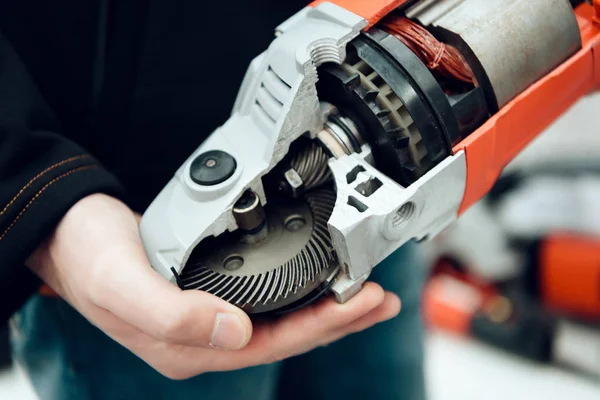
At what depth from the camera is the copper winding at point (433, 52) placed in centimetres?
67

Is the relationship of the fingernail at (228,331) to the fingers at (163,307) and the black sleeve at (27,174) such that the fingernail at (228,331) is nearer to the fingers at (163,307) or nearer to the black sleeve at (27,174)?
the fingers at (163,307)

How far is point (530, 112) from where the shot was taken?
2.32ft

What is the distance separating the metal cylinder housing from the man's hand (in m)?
0.25

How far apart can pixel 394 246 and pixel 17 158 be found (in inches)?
15.2

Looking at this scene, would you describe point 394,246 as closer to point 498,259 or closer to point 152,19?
point 152,19

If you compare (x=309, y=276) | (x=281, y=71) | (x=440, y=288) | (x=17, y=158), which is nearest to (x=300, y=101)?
(x=281, y=71)

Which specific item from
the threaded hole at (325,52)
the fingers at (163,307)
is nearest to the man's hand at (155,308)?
the fingers at (163,307)

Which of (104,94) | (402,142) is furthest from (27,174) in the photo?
(402,142)

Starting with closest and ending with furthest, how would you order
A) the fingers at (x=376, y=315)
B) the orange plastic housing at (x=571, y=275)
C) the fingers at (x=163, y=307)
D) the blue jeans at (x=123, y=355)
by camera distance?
1. the fingers at (x=163, y=307)
2. the fingers at (x=376, y=315)
3. the blue jeans at (x=123, y=355)
4. the orange plastic housing at (x=571, y=275)

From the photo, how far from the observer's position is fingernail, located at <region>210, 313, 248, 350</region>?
23.5 inches

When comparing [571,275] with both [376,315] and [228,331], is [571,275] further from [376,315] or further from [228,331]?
[228,331]

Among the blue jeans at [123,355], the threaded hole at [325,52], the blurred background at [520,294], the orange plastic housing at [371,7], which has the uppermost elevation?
the orange plastic housing at [371,7]

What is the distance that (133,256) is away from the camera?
0.63m

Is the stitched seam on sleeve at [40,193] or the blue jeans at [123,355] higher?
the stitched seam on sleeve at [40,193]
